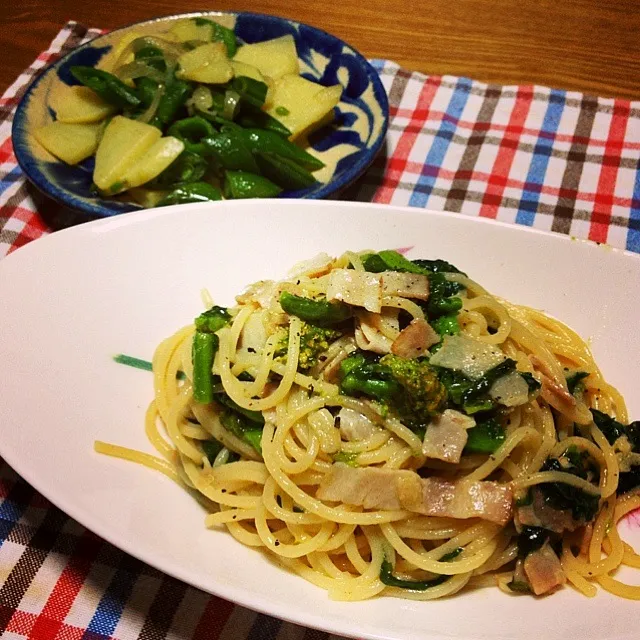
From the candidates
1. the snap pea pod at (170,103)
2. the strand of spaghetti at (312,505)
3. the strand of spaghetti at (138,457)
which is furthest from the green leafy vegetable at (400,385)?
the snap pea pod at (170,103)

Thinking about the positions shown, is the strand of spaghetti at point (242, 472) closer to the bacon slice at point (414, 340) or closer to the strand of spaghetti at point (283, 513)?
the strand of spaghetti at point (283, 513)

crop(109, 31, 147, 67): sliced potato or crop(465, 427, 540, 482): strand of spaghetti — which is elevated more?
crop(109, 31, 147, 67): sliced potato

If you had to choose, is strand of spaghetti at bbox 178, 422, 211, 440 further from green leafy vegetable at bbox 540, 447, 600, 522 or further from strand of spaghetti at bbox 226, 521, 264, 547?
green leafy vegetable at bbox 540, 447, 600, 522

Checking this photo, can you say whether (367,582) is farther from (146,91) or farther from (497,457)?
(146,91)

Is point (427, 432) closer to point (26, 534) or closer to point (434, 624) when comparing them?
point (434, 624)

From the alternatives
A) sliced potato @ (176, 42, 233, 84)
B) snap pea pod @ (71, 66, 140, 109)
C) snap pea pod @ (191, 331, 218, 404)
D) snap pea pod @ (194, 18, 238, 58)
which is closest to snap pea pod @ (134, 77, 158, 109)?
snap pea pod @ (71, 66, 140, 109)

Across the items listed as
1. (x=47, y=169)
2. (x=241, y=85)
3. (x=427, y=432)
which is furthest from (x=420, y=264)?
(x=47, y=169)
